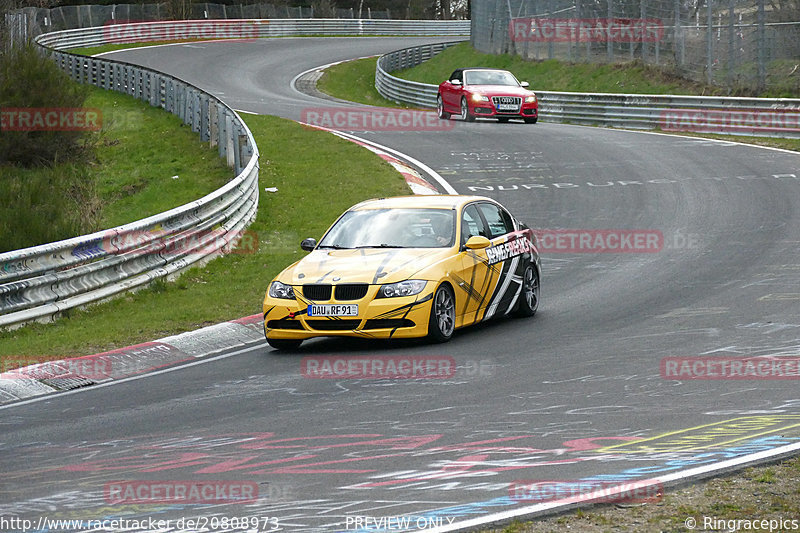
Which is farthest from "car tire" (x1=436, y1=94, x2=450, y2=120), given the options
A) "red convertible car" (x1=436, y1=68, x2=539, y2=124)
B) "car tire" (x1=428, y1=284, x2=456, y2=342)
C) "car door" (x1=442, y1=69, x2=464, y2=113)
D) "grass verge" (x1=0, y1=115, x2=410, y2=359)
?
"car tire" (x1=428, y1=284, x2=456, y2=342)

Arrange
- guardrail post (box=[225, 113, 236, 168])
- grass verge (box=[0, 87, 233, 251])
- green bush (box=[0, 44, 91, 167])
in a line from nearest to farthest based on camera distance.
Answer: grass verge (box=[0, 87, 233, 251]) < guardrail post (box=[225, 113, 236, 168]) < green bush (box=[0, 44, 91, 167])

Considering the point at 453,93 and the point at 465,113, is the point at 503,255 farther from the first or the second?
the point at 453,93

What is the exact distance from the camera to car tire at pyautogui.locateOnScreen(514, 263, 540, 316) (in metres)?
13.2

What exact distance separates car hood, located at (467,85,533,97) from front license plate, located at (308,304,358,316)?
22.1 m

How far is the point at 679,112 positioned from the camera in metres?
31.6

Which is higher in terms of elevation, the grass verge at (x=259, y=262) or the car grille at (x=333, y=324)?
the car grille at (x=333, y=324)

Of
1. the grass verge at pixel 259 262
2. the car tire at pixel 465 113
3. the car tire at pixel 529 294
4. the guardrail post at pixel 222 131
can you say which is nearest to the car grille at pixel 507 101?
the car tire at pixel 465 113

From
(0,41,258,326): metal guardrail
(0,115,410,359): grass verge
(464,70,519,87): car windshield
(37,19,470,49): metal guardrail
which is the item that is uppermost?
(37,19,470,49): metal guardrail

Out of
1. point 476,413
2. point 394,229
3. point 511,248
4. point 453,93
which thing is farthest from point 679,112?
point 476,413

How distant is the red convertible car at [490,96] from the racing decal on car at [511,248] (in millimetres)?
19290

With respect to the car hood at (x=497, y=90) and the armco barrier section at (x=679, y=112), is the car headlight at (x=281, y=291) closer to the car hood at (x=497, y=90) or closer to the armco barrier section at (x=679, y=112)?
the armco barrier section at (x=679, y=112)

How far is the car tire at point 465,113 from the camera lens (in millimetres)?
33094

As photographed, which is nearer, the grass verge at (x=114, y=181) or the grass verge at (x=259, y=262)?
the grass verge at (x=259, y=262)

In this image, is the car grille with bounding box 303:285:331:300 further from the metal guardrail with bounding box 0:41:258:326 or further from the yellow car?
the metal guardrail with bounding box 0:41:258:326
